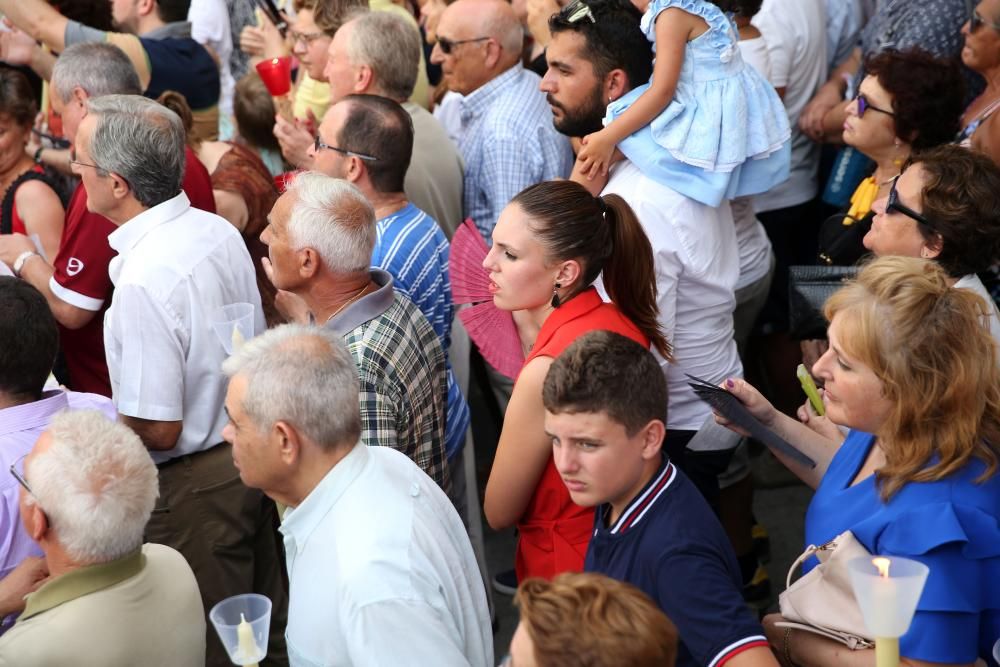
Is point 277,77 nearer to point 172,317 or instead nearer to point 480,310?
point 172,317

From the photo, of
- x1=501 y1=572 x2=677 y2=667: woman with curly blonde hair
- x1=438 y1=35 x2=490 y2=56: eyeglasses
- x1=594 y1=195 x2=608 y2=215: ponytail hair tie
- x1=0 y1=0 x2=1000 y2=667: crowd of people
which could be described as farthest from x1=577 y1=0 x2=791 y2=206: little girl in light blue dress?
x1=501 y1=572 x2=677 y2=667: woman with curly blonde hair

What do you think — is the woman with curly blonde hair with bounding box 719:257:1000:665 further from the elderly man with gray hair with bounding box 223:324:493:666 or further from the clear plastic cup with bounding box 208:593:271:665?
the clear plastic cup with bounding box 208:593:271:665

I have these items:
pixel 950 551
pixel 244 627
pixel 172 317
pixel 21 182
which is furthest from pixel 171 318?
pixel 950 551

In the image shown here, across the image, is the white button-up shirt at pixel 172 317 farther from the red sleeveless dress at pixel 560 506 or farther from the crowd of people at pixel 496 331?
the red sleeveless dress at pixel 560 506

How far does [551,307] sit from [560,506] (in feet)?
1.94

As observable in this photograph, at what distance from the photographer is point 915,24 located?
17.1 ft

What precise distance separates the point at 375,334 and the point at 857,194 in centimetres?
210

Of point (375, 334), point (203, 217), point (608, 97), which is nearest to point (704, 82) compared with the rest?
point (608, 97)

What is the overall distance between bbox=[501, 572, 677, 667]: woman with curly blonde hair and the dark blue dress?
0.73m

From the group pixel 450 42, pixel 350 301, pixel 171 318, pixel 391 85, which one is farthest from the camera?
pixel 450 42

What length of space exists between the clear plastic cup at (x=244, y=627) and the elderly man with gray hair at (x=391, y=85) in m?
2.95

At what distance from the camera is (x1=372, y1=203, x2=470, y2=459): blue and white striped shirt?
158 inches

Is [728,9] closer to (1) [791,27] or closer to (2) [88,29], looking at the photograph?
(1) [791,27]

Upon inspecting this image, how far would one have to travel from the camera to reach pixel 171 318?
356 cm
